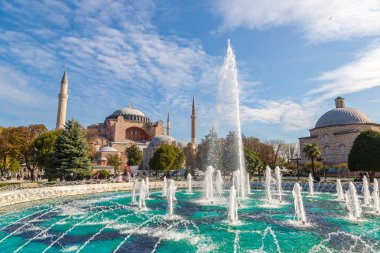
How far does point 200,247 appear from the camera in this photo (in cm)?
776

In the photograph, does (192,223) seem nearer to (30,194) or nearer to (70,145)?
(30,194)

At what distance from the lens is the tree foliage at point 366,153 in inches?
1152

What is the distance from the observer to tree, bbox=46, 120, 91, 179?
2734 centimetres

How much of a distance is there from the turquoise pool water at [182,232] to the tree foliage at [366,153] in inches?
750

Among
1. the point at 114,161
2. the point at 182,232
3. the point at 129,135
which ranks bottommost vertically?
the point at 182,232

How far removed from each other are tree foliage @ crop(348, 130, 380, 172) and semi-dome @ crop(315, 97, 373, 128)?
2248 cm

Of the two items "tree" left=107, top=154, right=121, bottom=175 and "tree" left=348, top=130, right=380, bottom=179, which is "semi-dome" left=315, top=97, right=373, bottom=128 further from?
"tree" left=107, top=154, right=121, bottom=175

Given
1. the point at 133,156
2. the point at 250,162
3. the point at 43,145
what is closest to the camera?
the point at 43,145

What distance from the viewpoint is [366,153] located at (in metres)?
29.9

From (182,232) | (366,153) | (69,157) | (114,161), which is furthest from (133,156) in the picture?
(182,232)

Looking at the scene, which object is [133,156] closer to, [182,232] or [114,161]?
[114,161]

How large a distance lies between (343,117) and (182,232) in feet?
171

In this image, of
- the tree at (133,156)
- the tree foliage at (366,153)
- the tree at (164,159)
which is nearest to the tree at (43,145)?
Result: the tree at (164,159)

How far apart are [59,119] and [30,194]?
38386 mm
